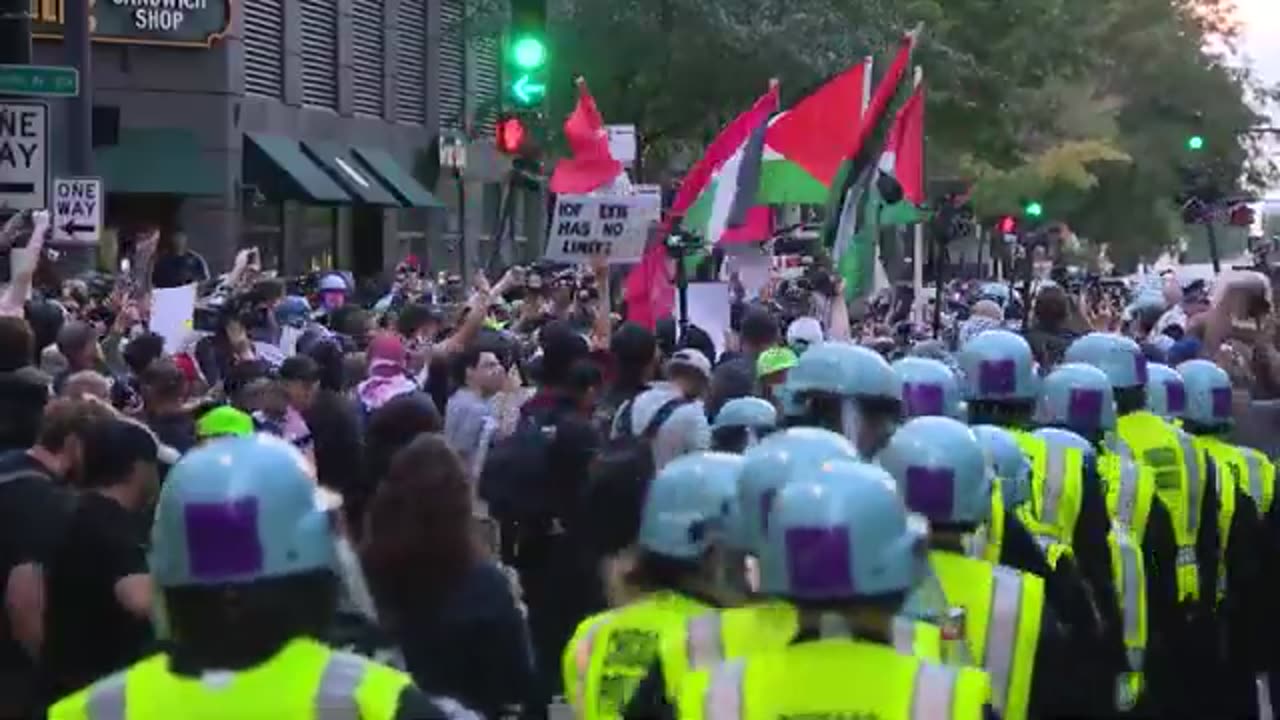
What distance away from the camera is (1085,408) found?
28.0ft

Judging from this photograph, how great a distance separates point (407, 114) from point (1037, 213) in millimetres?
10673

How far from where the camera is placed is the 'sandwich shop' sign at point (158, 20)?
1265 inches

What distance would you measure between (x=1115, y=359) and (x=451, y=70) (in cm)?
3675

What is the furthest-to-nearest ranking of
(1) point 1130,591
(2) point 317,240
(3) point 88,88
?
(2) point 317,240 < (3) point 88,88 < (1) point 1130,591

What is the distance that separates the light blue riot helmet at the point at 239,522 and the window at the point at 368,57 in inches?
1427

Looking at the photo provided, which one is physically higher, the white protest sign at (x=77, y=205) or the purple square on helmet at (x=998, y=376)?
the white protest sign at (x=77, y=205)

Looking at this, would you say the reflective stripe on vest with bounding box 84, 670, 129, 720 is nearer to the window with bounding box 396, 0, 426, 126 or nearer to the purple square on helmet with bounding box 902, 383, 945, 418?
the purple square on helmet with bounding box 902, 383, 945, 418

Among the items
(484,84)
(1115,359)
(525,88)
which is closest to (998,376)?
(1115,359)

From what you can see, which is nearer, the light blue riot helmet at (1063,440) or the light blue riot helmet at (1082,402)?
the light blue riot helmet at (1063,440)

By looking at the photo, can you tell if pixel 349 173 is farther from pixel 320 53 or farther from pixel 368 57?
pixel 368 57

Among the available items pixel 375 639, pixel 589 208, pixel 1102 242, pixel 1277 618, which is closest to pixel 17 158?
pixel 589 208

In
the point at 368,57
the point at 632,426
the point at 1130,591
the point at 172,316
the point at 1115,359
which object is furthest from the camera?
the point at 368,57

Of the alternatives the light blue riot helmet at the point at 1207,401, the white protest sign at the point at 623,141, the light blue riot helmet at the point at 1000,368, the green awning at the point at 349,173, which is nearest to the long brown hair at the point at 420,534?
the light blue riot helmet at the point at 1000,368

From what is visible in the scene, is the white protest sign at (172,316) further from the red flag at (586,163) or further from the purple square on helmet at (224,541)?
the purple square on helmet at (224,541)
